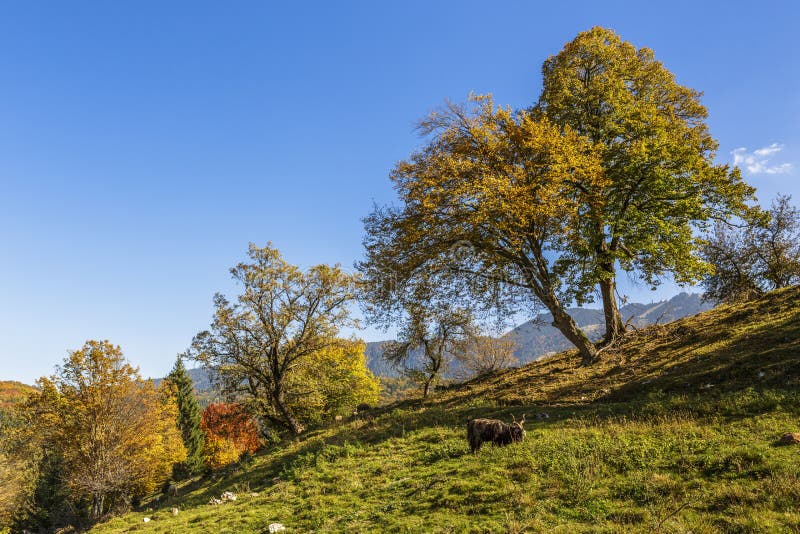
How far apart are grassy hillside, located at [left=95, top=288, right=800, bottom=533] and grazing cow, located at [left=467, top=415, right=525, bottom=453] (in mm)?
372

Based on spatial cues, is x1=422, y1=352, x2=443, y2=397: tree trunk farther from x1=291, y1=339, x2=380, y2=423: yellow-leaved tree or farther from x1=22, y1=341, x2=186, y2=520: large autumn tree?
x1=22, y1=341, x2=186, y2=520: large autumn tree

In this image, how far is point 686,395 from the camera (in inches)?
527

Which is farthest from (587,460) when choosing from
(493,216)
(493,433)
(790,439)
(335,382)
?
(335,382)

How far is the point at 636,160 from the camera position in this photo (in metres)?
20.5

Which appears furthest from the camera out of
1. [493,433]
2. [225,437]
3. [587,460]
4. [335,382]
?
[225,437]

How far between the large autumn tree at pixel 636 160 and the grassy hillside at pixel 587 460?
4.76 meters

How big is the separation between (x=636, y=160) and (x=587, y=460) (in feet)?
55.2

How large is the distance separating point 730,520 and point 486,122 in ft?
59.4

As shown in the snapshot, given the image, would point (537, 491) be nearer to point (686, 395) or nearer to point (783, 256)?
point (686, 395)

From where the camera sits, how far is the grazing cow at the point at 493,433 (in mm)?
12062

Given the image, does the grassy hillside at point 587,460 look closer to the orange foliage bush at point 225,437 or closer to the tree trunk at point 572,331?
the tree trunk at point 572,331

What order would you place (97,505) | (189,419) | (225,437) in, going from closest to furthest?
(97,505)
(189,419)
(225,437)

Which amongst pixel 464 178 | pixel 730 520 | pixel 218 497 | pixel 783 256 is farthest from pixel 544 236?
pixel 783 256

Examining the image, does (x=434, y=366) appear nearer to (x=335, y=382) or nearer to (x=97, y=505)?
(x=335, y=382)
